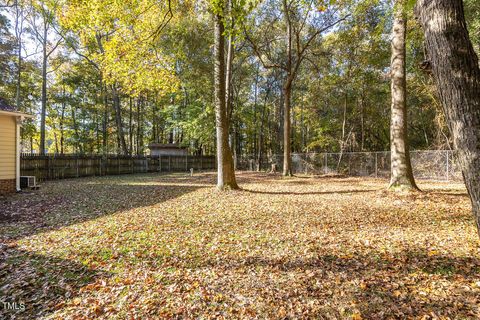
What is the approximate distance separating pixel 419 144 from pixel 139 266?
24410 mm

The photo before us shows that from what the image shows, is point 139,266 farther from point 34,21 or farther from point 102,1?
point 34,21

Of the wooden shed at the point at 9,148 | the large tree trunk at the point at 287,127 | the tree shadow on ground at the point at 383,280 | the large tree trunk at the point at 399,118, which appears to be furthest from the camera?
the large tree trunk at the point at 287,127

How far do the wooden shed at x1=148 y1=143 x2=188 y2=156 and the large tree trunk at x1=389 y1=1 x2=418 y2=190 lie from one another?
2107 cm

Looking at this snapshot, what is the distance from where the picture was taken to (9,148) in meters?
10.0

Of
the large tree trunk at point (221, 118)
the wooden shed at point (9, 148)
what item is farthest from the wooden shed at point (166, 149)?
the large tree trunk at point (221, 118)

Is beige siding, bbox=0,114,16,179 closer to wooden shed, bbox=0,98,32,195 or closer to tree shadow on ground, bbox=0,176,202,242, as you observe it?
wooden shed, bbox=0,98,32,195

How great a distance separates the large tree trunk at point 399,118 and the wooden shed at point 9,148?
14079 millimetres

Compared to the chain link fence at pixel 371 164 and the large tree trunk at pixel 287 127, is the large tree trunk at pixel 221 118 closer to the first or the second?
the large tree trunk at pixel 287 127

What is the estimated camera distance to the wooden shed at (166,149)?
2541 cm

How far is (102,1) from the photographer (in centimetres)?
749

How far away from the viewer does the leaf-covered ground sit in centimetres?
262

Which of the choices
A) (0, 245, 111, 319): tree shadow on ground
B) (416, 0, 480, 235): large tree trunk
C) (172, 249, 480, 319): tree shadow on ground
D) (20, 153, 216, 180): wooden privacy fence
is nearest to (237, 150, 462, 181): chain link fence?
(20, 153, 216, 180): wooden privacy fence

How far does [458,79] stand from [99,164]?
2122 centimetres

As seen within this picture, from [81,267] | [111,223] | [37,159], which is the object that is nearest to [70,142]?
[37,159]
